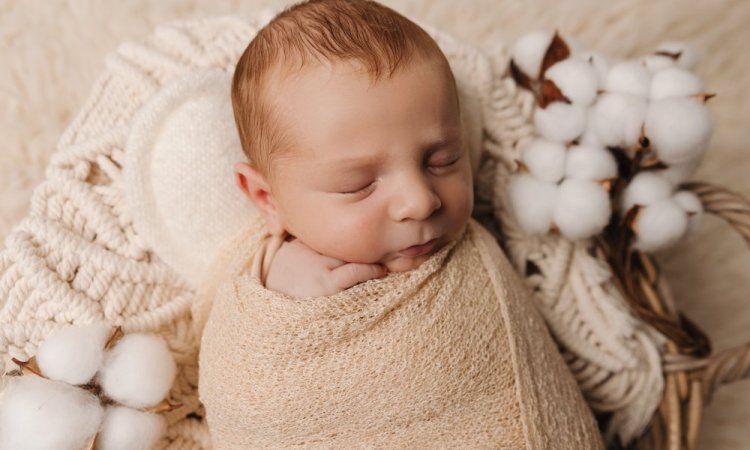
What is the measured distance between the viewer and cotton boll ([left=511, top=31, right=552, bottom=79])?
34.5 inches

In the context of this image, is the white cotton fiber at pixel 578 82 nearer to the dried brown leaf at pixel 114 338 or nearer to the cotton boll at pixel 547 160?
the cotton boll at pixel 547 160

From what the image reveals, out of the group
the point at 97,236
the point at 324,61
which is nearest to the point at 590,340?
the point at 324,61

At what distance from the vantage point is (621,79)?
814mm

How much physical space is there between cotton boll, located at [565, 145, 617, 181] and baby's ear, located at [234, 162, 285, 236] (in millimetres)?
364

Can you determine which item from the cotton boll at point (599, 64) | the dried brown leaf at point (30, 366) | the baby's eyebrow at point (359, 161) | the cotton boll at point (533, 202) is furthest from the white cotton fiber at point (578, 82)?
the dried brown leaf at point (30, 366)

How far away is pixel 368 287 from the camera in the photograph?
2.29ft

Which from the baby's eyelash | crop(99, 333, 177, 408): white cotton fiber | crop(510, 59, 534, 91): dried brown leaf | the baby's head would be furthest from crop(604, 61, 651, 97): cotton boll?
crop(99, 333, 177, 408): white cotton fiber

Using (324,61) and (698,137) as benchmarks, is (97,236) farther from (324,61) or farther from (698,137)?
(698,137)

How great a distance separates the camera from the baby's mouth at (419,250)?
71 centimetres

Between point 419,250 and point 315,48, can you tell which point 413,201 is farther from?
point 315,48

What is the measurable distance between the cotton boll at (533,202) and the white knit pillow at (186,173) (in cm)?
12

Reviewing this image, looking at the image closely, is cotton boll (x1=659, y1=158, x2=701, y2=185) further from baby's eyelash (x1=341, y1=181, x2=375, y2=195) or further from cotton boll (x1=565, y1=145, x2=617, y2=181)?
baby's eyelash (x1=341, y1=181, x2=375, y2=195)

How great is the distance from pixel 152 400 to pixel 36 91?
0.69 meters

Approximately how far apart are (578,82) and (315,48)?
0.34 m
